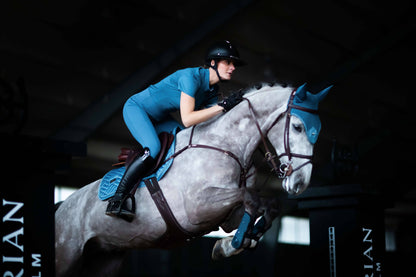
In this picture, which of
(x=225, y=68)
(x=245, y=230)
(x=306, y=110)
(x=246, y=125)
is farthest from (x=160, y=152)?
(x=306, y=110)

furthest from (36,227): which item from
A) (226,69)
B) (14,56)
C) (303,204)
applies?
(14,56)

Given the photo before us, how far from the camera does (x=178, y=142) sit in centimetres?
364

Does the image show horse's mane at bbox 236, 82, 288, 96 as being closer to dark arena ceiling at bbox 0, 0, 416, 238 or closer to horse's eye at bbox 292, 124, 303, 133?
horse's eye at bbox 292, 124, 303, 133

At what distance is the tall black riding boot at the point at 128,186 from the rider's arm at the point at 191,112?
1.22 ft

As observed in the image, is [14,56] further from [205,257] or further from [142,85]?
[205,257]

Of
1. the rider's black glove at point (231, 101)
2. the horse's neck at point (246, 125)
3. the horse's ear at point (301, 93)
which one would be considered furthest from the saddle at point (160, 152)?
the horse's ear at point (301, 93)

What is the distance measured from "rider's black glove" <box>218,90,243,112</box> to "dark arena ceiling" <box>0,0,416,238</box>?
7.91ft

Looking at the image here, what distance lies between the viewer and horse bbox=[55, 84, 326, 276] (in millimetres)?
3238

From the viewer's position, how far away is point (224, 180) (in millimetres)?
3330

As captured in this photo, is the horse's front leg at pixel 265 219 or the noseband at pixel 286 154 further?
the noseband at pixel 286 154

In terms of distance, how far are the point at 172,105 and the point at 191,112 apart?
33 centimetres

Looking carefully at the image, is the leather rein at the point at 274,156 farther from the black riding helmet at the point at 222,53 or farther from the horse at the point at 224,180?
the black riding helmet at the point at 222,53

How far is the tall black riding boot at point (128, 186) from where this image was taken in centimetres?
343

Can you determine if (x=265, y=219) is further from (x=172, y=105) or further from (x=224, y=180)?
(x=172, y=105)
